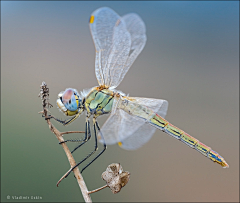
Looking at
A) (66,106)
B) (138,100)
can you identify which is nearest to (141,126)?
(138,100)

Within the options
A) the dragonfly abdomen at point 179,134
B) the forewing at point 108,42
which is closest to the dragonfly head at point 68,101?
the forewing at point 108,42

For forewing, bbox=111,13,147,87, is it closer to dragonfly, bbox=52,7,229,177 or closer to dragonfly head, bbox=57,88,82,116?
dragonfly, bbox=52,7,229,177

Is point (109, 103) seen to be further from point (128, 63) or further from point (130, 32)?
point (130, 32)

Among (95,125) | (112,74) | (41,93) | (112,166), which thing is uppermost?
(112,74)

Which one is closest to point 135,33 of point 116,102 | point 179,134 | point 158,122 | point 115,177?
point 116,102

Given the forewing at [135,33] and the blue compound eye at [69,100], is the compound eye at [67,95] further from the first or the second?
the forewing at [135,33]

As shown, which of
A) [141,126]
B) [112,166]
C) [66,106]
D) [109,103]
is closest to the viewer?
[112,166]
